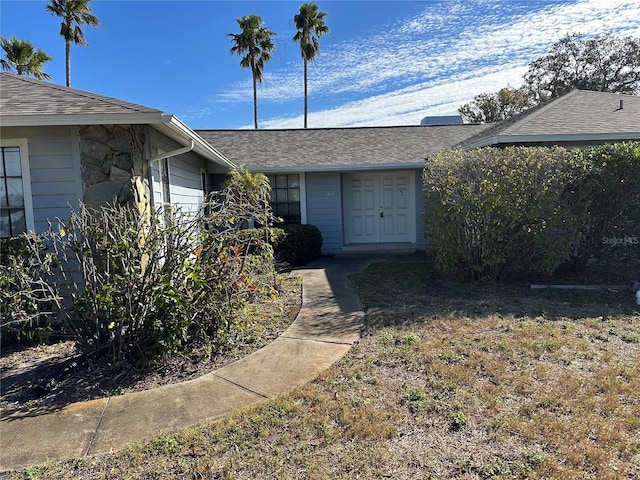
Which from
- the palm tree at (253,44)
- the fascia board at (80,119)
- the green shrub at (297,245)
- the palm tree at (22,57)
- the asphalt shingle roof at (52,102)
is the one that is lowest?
the green shrub at (297,245)

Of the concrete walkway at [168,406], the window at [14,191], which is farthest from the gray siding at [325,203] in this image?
the window at [14,191]

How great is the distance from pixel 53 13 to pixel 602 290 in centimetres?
2596

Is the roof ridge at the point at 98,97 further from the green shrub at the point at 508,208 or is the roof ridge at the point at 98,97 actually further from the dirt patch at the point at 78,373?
the green shrub at the point at 508,208

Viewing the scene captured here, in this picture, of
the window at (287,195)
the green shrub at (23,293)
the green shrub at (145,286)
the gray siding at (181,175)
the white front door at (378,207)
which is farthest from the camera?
Result: the white front door at (378,207)

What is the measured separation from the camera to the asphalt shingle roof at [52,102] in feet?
15.2

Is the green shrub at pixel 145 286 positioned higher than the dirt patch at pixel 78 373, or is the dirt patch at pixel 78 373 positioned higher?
the green shrub at pixel 145 286

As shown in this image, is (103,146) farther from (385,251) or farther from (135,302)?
(385,251)

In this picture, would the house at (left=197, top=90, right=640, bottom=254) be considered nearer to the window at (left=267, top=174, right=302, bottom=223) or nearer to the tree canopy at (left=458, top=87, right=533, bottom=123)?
the window at (left=267, top=174, right=302, bottom=223)

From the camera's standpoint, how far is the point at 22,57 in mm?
18406

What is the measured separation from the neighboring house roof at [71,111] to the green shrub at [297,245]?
13.5 feet

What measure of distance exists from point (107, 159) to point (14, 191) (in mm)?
1395

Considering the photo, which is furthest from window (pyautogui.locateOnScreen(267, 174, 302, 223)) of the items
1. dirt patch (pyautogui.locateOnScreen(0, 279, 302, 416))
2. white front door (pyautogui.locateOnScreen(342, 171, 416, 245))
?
dirt patch (pyautogui.locateOnScreen(0, 279, 302, 416))

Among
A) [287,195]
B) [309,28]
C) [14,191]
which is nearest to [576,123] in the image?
[287,195]

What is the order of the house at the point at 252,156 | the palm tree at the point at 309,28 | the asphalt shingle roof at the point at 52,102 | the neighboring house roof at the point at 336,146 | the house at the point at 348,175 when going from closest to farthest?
the asphalt shingle roof at the point at 52,102 < the house at the point at 252,156 < the neighboring house roof at the point at 336,146 < the house at the point at 348,175 < the palm tree at the point at 309,28
